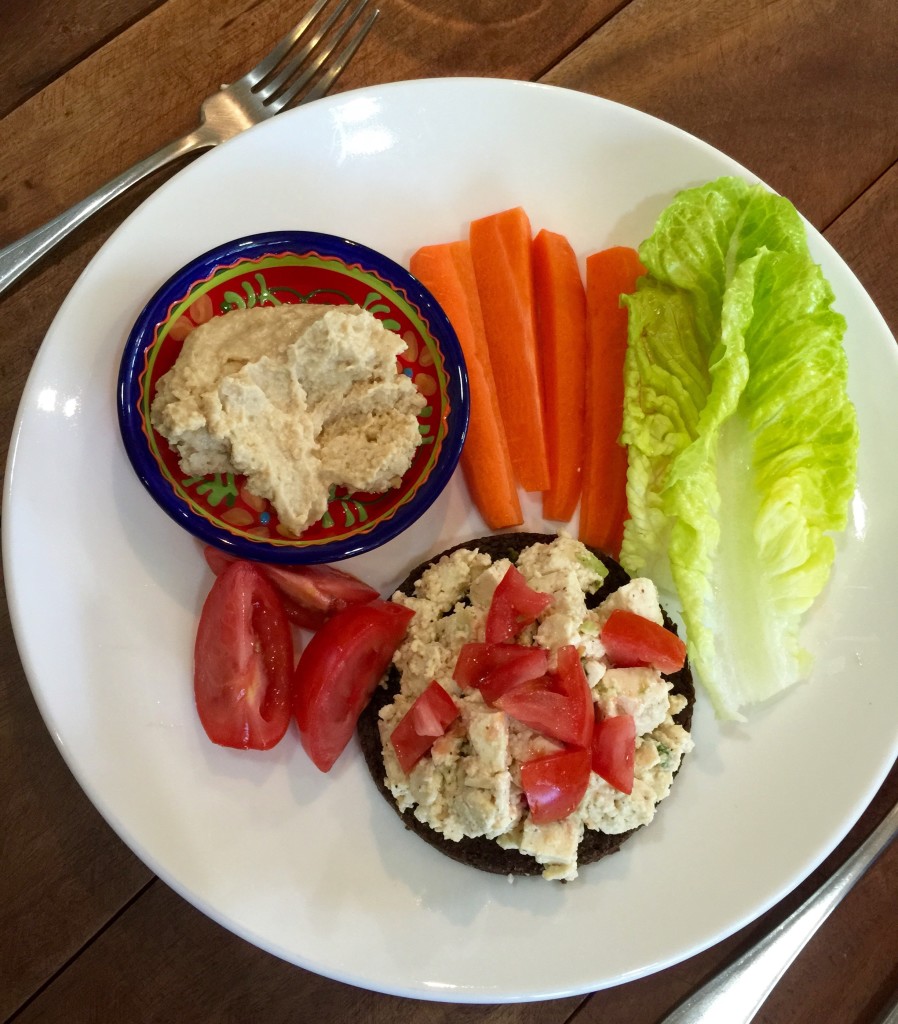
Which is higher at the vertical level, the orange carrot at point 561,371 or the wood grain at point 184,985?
the orange carrot at point 561,371

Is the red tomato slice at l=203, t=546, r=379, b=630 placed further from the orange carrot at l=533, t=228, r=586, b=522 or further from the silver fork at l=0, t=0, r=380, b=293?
the silver fork at l=0, t=0, r=380, b=293

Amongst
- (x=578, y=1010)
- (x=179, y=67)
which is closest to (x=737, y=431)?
(x=578, y=1010)

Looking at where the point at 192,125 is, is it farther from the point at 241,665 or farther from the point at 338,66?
the point at 241,665

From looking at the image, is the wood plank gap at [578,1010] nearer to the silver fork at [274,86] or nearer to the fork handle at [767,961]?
the fork handle at [767,961]

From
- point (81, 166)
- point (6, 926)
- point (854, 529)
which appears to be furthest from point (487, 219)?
point (6, 926)

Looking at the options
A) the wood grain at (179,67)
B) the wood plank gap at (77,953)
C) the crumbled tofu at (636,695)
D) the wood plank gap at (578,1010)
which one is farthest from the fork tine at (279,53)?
the wood plank gap at (578,1010)
